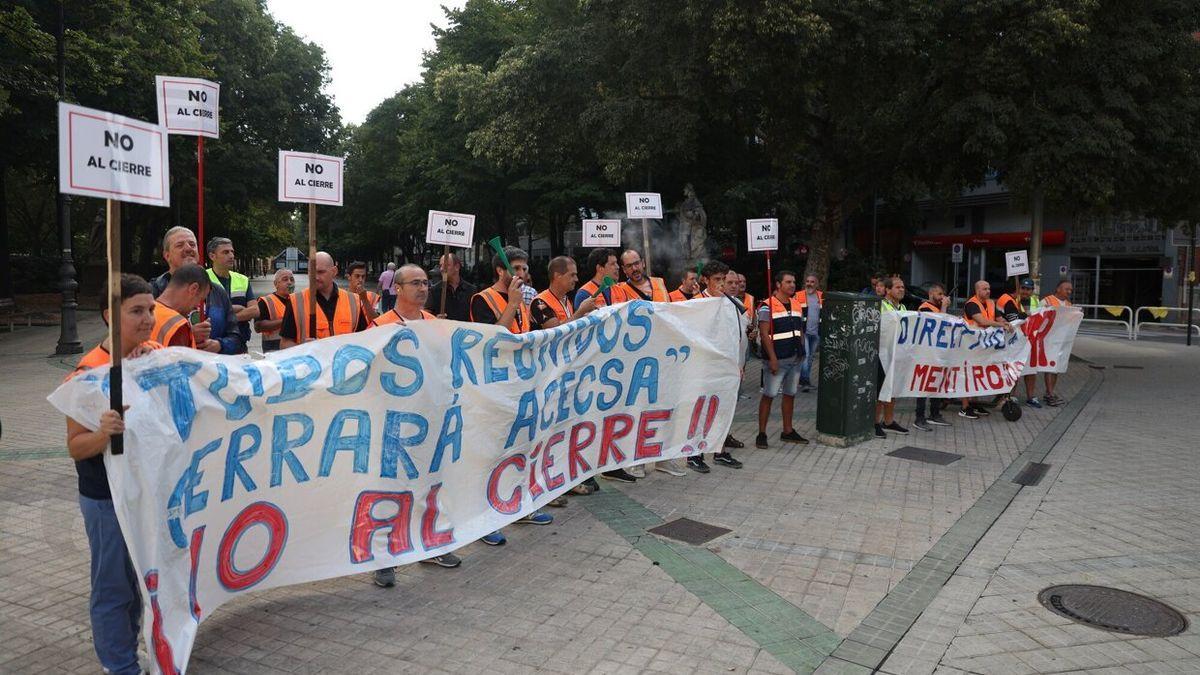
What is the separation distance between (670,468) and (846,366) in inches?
92.7

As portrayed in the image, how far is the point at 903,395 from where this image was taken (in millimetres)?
9641

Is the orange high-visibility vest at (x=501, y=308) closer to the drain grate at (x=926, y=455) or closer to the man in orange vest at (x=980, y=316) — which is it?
the drain grate at (x=926, y=455)

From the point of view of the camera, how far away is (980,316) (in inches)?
416

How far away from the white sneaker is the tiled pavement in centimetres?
12

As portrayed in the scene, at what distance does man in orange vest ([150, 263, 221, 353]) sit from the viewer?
4.22 metres

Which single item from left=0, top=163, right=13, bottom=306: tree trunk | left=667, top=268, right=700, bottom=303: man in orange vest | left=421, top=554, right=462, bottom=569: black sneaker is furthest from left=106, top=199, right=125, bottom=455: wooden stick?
left=0, top=163, right=13, bottom=306: tree trunk

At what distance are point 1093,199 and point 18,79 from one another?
21219mm

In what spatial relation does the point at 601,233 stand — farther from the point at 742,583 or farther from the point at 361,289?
the point at 742,583

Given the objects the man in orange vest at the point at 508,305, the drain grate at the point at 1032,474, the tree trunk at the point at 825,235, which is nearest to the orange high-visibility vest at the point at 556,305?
the man in orange vest at the point at 508,305

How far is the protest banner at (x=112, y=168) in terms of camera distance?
10.5ft

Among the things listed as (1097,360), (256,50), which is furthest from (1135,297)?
(256,50)

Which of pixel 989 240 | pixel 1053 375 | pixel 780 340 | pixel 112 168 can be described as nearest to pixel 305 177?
pixel 112 168

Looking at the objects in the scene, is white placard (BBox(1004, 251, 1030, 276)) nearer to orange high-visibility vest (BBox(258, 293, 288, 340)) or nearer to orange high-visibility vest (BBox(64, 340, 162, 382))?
orange high-visibility vest (BBox(258, 293, 288, 340))

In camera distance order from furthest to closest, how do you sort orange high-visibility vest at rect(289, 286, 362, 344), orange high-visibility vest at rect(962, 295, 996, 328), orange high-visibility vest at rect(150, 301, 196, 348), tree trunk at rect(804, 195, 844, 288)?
1. tree trunk at rect(804, 195, 844, 288)
2. orange high-visibility vest at rect(962, 295, 996, 328)
3. orange high-visibility vest at rect(289, 286, 362, 344)
4. orange high-visibility vest at rect(150, 301, 196, 348)
